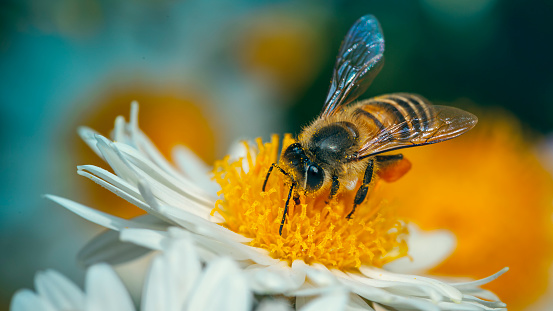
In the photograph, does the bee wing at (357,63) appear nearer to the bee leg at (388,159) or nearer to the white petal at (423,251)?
the bee leg at (388,159)

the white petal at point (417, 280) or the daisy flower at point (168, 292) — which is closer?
the daisy flower at point (168, 292)

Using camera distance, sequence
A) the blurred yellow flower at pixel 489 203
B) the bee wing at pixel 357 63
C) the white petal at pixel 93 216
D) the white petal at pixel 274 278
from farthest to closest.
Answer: the blurred yellow flower at pixel 489 203
the bee wing at pixel 357 63
the white petal at pixel 93 216
the white petal at pixel 274 278

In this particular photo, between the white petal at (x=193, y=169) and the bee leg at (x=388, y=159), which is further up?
the white petal at (x=193, y=169)

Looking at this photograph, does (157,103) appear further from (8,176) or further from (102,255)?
(102,255)

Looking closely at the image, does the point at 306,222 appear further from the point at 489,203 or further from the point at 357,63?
the point at 489,203

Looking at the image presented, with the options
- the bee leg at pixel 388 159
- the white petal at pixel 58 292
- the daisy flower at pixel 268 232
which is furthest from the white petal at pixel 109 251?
the bee leg at pixel 388 159
